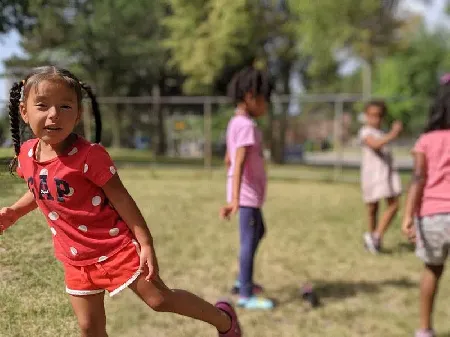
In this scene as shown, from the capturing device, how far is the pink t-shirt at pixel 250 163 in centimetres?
371

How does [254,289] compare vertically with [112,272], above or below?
below

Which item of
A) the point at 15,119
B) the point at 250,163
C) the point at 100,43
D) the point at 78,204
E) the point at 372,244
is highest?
the point at 100,43

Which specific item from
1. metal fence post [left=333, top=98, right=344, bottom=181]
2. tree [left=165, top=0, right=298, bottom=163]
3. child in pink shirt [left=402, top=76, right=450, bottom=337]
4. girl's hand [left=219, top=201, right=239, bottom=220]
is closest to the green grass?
girl's hand [left=219, top=201, right=239, bottom=220]

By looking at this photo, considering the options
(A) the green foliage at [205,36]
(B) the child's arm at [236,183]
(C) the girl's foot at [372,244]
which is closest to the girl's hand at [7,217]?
(B) the child's arm at [236,183]

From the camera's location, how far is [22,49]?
106 inches

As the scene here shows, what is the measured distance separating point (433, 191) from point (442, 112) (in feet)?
1.46

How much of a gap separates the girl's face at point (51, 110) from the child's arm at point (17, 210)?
0.34 meters

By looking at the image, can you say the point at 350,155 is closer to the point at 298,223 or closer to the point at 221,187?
the point at 221,187

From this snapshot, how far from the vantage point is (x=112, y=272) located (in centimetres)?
185

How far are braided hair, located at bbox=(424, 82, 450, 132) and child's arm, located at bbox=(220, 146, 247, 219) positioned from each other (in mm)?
1191

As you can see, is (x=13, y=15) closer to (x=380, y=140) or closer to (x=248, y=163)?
(x=248, y=163)

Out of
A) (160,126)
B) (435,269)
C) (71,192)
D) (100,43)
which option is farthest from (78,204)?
(160,126)

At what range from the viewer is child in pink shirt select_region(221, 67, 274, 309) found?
3.71 m

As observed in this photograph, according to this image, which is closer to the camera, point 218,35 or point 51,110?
point 51,110
